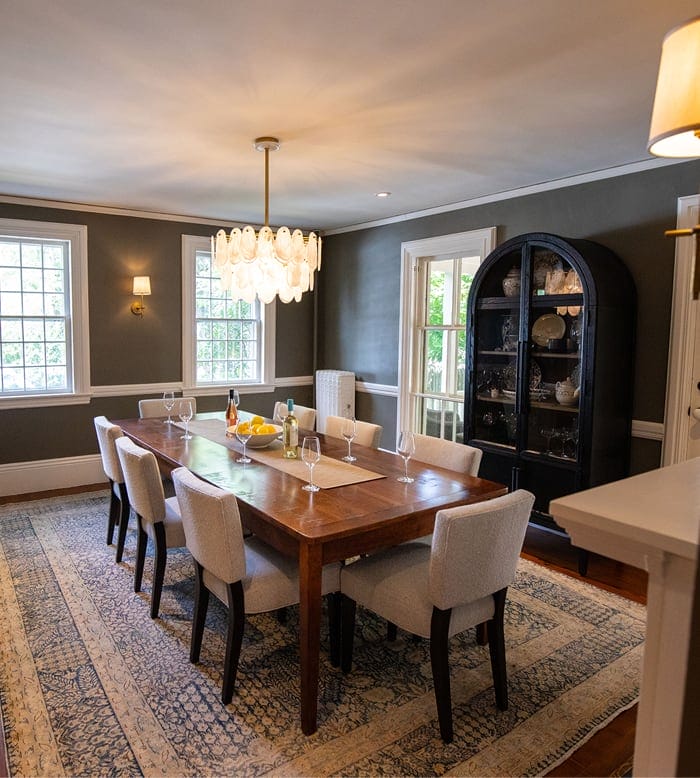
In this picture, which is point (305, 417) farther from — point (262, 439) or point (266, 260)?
point (266, 260)

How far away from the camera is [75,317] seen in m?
5.06

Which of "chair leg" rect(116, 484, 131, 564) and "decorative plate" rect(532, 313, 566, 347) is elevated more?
"decorative plate" rect(532, 313, 566, 347)

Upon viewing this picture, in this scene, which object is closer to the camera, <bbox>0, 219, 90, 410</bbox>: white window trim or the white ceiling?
the white ceiling

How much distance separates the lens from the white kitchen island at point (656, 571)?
1059 millimetres

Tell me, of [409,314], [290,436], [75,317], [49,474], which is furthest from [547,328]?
[49,474]

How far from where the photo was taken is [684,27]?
1.10 m

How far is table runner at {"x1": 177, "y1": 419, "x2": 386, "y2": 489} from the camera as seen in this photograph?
2650 millimetres

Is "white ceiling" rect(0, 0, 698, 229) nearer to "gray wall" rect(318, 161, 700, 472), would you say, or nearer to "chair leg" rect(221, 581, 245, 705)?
"gray wall" rect(318, 161, 700, 472)

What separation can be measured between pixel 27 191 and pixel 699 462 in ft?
16.3

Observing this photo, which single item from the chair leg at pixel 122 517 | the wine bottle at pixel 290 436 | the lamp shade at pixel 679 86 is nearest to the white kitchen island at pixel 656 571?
the lamp shade at pixel 679 86

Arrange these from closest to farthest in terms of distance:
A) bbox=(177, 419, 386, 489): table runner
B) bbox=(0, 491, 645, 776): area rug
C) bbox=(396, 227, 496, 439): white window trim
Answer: bbox=(0, 491, 645, 776): area rug
bbox=(177, 419, 386, 489): table runner
bbox=(396, 227, 496, 439): white window trim

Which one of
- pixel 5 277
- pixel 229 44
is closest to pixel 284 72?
pixel 229 44

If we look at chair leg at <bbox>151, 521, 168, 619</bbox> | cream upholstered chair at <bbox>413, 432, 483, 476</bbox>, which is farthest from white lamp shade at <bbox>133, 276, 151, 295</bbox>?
cream upholstered chair at <bbox>413, 432, 483, 476</bbox>

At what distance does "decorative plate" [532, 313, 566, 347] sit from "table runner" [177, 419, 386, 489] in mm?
1738
